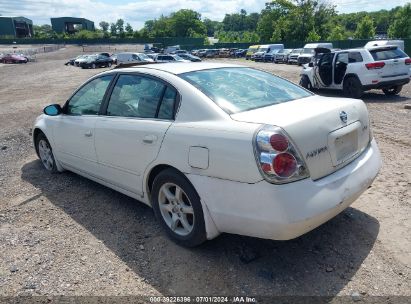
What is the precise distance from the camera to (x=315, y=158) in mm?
2762

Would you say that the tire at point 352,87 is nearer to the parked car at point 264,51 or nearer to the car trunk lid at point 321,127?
the car trunk lid at point 321,127

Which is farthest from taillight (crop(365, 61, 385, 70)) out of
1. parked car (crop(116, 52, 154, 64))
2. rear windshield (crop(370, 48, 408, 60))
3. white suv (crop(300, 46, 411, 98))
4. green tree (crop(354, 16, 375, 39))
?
green tree (crop(354, 16, 375, 39))

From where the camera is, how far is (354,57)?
37.6ft

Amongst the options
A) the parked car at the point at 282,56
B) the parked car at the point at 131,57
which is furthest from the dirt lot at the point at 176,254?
the parked car at the point at 282,56

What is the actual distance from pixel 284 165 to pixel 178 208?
1114mm

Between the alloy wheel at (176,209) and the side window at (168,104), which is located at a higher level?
the side window at (168,104)

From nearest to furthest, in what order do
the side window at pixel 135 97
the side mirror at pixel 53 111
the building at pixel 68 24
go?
1. the side window at pixel 135 97
2. the side mirror at pixel 53 111
3. the building at pixel 68 24

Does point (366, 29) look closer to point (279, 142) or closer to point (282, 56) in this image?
point (282, 56)

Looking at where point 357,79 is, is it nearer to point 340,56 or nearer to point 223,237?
point 340,56

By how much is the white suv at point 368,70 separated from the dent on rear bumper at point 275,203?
9104 millimetres

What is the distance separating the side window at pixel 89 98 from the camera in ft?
13.8

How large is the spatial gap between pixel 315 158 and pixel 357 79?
957 centimetres

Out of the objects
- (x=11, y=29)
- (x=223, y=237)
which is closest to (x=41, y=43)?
(x=11, y=29)

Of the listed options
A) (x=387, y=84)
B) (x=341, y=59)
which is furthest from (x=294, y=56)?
(x=387, y=84)
